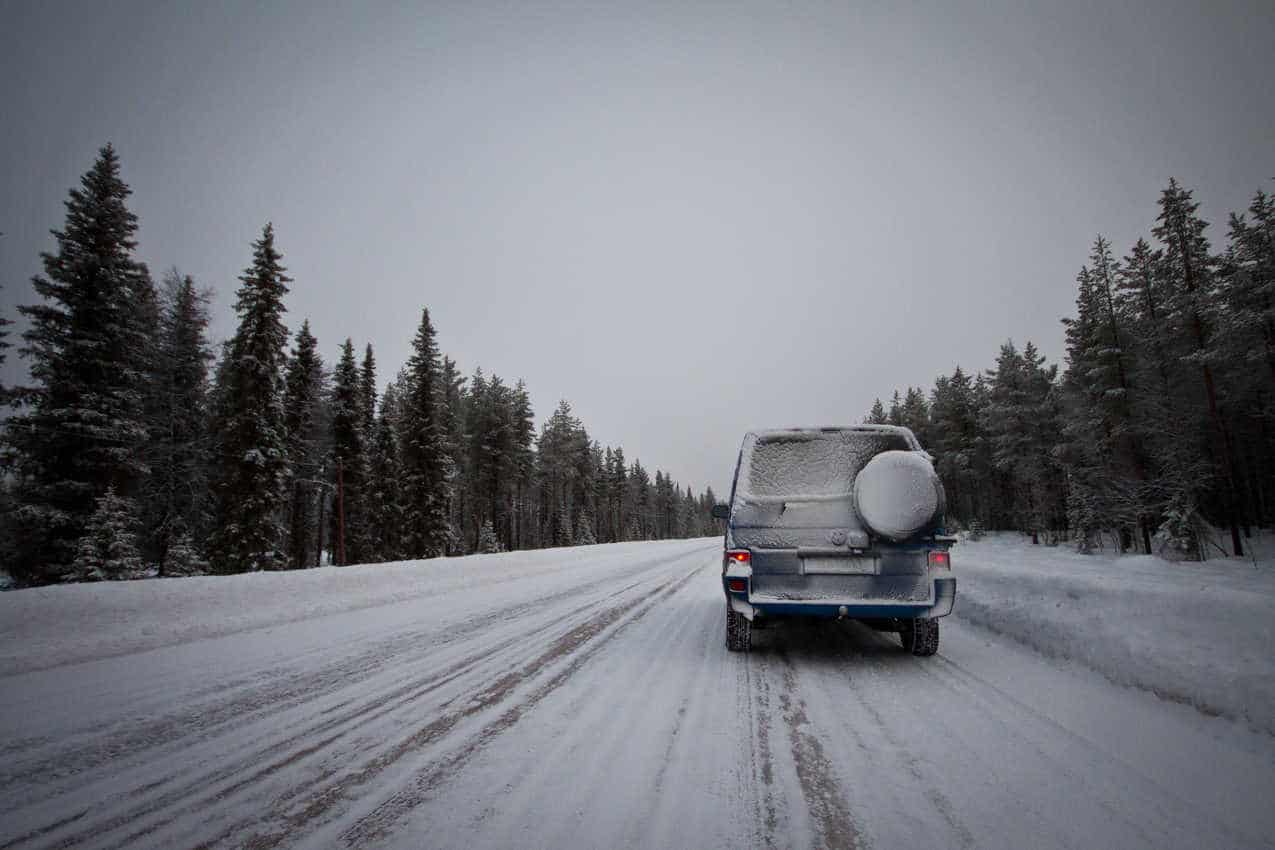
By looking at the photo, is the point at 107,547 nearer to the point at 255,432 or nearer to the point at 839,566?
the point at 255,432

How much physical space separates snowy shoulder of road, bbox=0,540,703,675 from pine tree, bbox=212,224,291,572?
13112 millimetres

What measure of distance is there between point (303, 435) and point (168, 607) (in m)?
25.6

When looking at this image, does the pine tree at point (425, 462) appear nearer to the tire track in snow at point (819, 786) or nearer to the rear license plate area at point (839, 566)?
the rear license plate area at point (839, 566)

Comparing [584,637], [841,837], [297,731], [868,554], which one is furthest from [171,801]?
[868,554]

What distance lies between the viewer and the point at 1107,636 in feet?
14.1

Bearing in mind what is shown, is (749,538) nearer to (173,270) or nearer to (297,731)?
(297,731)

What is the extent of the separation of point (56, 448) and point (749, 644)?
69.8ft

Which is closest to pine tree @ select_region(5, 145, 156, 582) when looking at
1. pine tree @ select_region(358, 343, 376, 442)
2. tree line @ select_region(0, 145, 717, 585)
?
tree line @ select_region(0, 145, 717, 585)

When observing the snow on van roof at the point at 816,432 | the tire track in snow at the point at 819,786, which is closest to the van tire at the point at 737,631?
the tire track in snow at the point at 819,786

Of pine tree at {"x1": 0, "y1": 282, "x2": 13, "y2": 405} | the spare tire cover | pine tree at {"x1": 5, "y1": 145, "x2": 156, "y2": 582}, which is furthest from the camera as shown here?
pine tree at {"x1": 5, "y1": 145, "x2": 156, "y2": 582}

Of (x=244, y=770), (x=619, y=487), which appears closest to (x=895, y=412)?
(x=619, y=487)

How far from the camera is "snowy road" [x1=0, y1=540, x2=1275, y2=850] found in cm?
209

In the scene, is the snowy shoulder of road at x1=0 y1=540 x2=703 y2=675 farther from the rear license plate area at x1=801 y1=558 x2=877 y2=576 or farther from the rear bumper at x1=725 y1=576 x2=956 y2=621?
the rear license plate area at x1=801 y1=558 x2=877 y2=576

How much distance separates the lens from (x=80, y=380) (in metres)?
15.9
